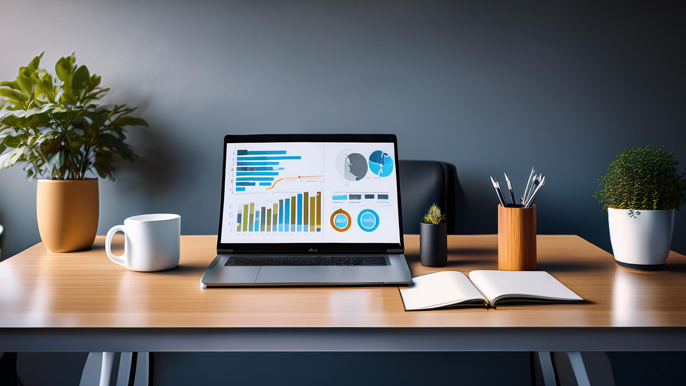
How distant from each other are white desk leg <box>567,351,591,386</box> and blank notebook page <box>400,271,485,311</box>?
263mm

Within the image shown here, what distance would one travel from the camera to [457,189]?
194 centimetres

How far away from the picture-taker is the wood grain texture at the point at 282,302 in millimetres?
653

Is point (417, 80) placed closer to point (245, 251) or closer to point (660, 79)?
point (660, 79)

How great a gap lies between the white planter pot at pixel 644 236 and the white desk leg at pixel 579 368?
0.26 meters

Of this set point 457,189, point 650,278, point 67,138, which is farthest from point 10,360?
point 650,278

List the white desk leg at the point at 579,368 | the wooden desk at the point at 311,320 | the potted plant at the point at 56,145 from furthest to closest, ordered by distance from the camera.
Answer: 1. the potted plant at the point at 56,145
2. the white desk leg at the point at 579,368
3. the wooden desk at the point at 311,320

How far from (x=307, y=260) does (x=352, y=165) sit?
263 mm

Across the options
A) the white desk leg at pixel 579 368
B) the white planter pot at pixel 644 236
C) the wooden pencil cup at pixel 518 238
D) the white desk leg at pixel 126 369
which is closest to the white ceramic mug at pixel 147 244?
the white desk leg at pixel 126 369

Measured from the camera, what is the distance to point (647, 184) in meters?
0.91

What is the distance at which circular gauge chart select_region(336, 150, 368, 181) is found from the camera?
41.2 inches

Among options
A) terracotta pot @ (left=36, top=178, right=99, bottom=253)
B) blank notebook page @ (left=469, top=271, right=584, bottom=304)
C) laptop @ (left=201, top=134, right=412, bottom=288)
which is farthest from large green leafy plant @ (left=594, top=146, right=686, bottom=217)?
terracotta pot @ (left=36, top=178, right=99, bottom=253)

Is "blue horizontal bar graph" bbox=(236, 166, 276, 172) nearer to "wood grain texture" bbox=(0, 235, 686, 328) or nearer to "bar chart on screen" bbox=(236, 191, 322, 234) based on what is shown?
"bar chart on screen" bbox=(236, 191, 322, 234)

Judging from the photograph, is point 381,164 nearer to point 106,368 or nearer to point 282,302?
A: point 282,302

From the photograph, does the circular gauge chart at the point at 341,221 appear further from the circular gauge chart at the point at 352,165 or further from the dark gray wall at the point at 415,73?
the dark gray wall at the point at 415,73
